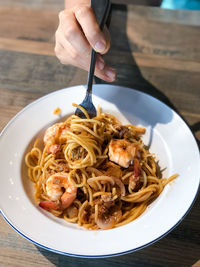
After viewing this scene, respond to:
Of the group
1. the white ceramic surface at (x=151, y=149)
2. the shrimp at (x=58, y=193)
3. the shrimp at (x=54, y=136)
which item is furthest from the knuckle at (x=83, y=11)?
the shrimp at (x=58, y=193)

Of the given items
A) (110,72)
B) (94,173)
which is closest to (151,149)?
(94,173)

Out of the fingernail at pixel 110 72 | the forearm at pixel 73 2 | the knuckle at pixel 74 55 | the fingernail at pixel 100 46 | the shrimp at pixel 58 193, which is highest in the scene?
the fingernail at pixel 100 46

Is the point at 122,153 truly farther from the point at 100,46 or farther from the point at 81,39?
the point at 81,39

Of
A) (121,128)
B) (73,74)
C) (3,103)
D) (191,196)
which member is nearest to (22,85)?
(3,103)

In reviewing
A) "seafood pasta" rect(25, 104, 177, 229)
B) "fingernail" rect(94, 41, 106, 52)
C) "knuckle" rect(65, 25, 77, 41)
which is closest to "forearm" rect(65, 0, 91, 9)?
"knuckle" rect(65, 25, 77, 41)

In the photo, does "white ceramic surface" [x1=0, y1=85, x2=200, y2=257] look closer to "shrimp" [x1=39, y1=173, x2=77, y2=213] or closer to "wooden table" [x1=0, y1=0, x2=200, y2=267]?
"shrimp" [x1=39, y1=173, x2=77, y2=213]

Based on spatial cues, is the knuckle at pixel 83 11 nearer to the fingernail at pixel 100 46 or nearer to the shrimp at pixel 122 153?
the fingernail at pixel 100 46

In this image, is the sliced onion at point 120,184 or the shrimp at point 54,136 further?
the shrimp at point 54,136
